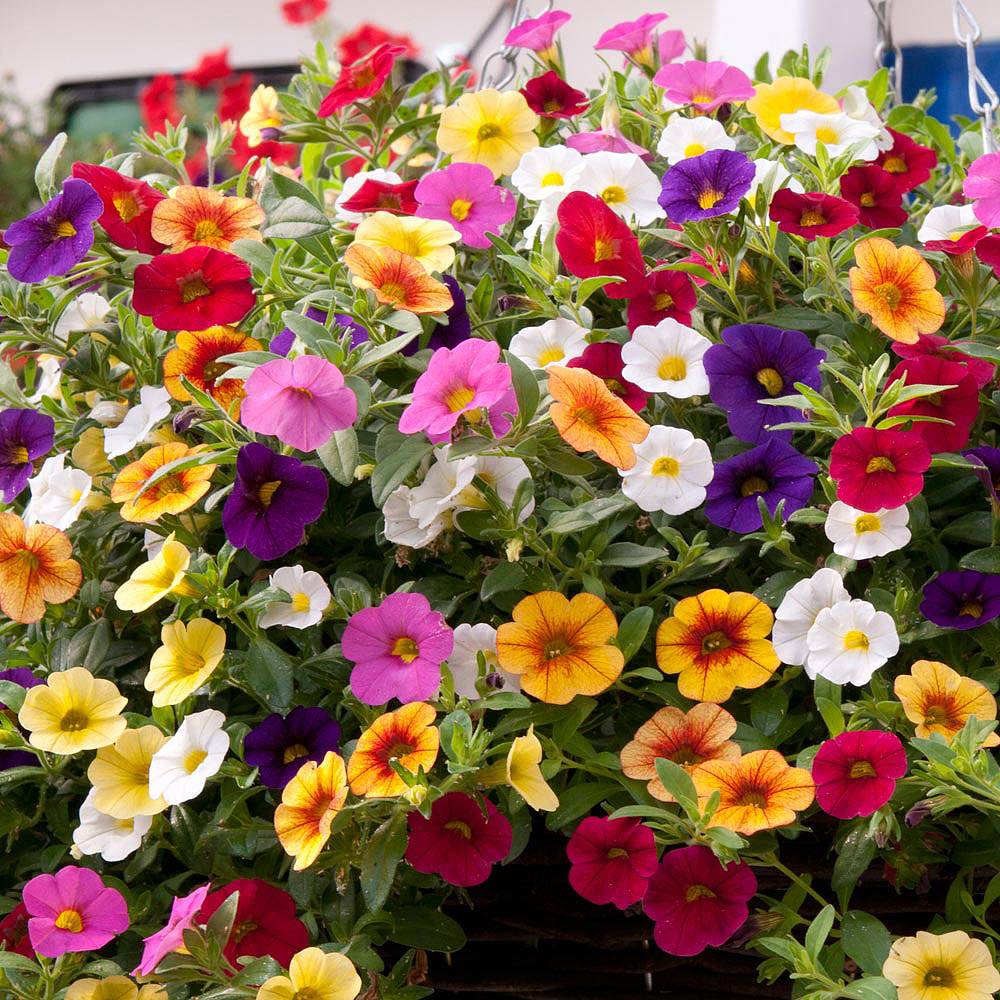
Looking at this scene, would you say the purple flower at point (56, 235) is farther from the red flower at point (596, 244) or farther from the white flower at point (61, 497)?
the red flower at point (596, 244)

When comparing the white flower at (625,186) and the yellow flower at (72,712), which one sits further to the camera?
the white flower at (625,186)

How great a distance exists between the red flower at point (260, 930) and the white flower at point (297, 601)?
4.7 inches

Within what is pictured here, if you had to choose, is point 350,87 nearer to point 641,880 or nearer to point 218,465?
point 218,465

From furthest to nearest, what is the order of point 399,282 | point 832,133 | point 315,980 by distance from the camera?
point 832,133 → point 399,282 → point 315,980

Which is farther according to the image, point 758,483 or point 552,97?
point 552,97

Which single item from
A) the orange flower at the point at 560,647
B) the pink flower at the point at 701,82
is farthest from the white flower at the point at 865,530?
the pink flower at the point at 701,82

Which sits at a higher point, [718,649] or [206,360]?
[206,360]

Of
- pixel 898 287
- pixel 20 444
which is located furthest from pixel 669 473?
pixel 20 444

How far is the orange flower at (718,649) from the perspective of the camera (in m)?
0.58

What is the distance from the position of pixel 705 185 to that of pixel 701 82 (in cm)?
19

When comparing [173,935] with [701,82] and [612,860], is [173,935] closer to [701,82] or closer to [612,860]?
[612,860]

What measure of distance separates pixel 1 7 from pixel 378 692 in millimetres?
5551

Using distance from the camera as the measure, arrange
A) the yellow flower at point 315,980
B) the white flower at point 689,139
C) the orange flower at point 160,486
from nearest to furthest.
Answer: the yellow flower at point 315,980 → the orange flower at point 160,486 → the white flower at point 689,139

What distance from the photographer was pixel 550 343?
66 centimetres
